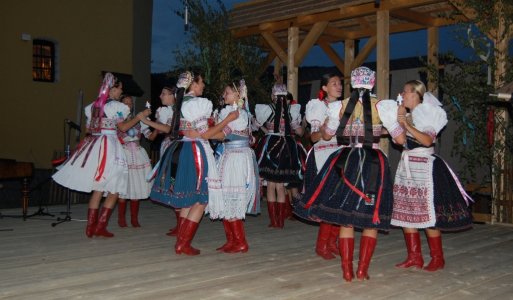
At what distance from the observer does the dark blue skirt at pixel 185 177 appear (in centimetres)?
499

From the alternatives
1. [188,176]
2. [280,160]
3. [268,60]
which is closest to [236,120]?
[188,176]

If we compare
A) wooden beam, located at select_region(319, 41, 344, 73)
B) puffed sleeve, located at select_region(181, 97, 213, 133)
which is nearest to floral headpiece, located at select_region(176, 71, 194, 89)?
puffed sleeve, located at select_region(181, 97, 213, 133)

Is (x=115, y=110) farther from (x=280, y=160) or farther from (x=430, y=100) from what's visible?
(x=430, y=100)

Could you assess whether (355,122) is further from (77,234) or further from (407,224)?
A: (77,234)

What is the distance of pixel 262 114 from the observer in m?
7.17

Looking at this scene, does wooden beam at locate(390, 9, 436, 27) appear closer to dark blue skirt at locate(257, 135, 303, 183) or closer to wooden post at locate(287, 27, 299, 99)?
wooden post at locate(287, 27, 299, 99)

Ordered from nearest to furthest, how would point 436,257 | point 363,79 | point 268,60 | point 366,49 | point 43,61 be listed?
point 363,79, point 436,257, point 366,49, point 268,60, point 43,61

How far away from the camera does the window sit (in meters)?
12.9

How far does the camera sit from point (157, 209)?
28.2 feet

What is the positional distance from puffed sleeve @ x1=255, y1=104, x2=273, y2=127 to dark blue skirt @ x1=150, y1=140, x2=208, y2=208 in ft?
7.13

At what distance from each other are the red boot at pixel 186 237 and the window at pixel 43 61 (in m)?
9.11

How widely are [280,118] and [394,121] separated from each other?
2.91 metres

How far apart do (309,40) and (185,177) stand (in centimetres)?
495

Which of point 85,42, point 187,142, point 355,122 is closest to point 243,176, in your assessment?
point 187,142
